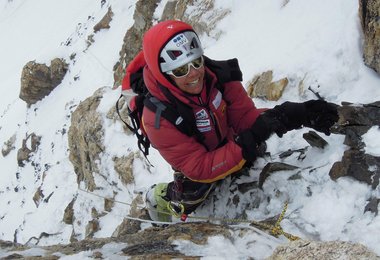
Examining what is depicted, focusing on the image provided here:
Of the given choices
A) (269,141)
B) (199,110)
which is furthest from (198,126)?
(269,141)

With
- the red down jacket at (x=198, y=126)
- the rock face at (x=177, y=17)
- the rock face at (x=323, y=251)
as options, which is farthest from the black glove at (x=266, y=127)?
the rock face at (x=177, y=17)

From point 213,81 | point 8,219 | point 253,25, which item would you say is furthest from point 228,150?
point 8,219

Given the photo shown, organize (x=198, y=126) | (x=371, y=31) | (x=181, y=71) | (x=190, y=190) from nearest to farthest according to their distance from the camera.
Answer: (x=181, y=71) < (x=198, y=126) < (x=371, y=31) < (x=190, y=190)

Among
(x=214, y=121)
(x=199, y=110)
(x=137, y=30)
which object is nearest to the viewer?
(x=199, y=110)

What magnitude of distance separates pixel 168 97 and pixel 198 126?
503 millimetres

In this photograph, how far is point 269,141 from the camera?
537cm

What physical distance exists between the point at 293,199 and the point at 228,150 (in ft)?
2.60

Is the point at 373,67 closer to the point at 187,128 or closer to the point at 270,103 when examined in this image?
the point at 270,103

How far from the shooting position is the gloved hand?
158 inches

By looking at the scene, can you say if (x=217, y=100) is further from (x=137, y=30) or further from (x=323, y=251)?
(x=137, y=30)

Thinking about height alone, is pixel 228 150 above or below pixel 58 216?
above

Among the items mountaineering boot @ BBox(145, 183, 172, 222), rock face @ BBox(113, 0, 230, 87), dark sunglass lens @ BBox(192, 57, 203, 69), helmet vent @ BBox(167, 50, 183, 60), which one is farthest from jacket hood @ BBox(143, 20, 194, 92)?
rock face @ BBox(113, 0, 230, 87)

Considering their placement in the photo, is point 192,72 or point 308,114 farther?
point 308,114

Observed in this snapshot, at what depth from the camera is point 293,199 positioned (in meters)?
4.12
